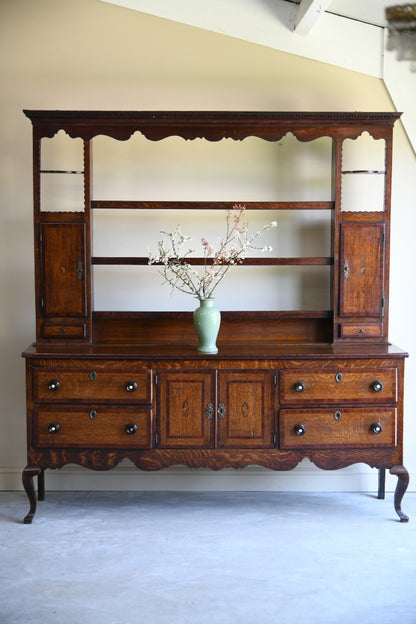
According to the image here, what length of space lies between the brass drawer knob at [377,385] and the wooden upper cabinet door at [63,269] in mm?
1663

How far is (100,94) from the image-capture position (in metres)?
4.41

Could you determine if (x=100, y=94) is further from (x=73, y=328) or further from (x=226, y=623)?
(x=226, y=623)

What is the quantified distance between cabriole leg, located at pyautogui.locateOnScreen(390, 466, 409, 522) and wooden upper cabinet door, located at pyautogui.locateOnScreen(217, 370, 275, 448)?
Answer: 70 centimetres

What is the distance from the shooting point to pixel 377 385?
3.91 meters

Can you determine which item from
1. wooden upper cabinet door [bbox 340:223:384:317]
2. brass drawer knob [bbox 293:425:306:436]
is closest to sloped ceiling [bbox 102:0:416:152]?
wooden upper cabinet door [bbox 340:223:384:317]

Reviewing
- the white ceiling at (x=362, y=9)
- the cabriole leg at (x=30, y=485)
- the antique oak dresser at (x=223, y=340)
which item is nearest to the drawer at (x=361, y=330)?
the antique oak dresser at (x=223, y=340)

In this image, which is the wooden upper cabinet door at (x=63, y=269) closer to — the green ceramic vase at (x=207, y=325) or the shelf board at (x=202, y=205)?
the shelf board at (x=202, y=205)

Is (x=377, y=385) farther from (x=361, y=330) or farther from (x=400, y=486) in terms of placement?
(x=400, y=486)

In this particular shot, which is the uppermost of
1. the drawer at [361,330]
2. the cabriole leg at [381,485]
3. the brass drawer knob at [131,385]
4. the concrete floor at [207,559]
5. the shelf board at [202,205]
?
the shelf board at [202,205]

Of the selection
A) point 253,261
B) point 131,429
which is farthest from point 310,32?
point 131,429

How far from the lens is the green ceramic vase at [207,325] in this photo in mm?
3979

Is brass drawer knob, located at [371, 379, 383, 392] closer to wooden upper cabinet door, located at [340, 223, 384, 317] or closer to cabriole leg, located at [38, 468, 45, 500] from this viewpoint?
wooden upper cabinet door, located at [340, 223, 384, 317]

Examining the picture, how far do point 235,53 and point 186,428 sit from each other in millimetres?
2252

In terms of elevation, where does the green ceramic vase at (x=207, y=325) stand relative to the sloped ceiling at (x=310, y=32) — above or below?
below
